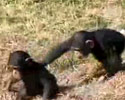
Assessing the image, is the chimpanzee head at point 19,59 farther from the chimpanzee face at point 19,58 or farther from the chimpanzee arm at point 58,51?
the chimpanzee arm at point 58,51

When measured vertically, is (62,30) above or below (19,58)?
below

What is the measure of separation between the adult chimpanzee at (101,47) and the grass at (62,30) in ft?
0.57

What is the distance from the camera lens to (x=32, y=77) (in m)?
7.01

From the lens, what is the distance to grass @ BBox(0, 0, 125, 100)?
7.12 metres

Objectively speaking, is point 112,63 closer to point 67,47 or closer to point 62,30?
point 67,47

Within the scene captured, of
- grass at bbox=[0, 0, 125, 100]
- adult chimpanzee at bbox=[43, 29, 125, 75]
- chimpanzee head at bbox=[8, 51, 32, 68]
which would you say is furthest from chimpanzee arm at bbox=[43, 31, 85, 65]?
chimpanzee head at bbox=[8, 51, 32, 68]

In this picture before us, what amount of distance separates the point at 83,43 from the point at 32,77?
70cm

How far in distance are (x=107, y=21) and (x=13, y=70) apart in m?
1.94

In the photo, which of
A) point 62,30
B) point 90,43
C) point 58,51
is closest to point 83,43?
point 90,43

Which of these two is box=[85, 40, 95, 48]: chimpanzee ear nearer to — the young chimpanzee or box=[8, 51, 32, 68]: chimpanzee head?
the young chimpanzee

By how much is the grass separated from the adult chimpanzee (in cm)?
17

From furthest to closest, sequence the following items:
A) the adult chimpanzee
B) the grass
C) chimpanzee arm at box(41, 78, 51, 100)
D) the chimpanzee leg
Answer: the chimpanzee leg
the adult chimpanzee
the grass
chimpanzee arm at box(41, 78, 51, 100)

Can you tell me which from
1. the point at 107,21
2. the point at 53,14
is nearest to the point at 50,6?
the point at 53,14

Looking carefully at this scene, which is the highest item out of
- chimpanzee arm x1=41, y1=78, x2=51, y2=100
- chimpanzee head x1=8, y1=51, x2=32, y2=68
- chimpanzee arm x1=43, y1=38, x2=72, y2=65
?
chimpanzee head x1=8, y1=51, x2=32, y2=68
